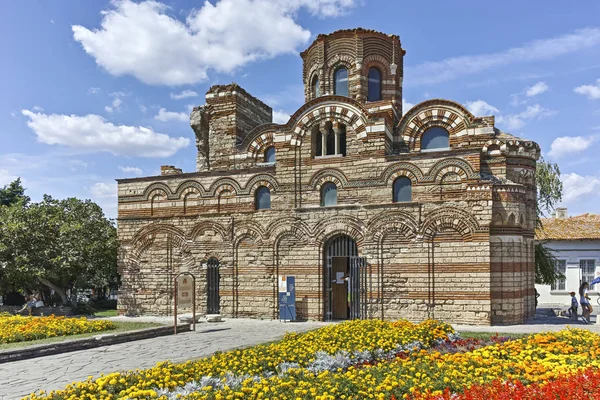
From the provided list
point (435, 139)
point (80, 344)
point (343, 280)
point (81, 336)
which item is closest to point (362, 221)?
point (343, 280)

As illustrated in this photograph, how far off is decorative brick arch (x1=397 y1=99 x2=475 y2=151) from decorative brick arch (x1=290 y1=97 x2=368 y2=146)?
2.08 meters

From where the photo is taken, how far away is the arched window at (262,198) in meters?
18.7

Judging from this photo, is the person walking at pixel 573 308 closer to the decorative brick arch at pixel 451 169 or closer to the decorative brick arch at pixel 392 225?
the decorative brick arch at pixel 451 169

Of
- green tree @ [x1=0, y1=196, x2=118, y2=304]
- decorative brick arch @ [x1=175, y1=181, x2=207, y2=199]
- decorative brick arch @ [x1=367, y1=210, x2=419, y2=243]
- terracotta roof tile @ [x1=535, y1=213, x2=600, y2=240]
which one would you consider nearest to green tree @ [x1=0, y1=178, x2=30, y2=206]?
green tree @ [x1=0, y1=196, x2=118, y2=304]

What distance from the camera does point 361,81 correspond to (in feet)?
69.4

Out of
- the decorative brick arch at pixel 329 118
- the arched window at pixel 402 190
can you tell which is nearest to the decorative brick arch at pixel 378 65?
the decorative brick arch at pixel 329 118

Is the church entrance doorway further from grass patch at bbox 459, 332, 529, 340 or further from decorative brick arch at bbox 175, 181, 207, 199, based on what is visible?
decorative brick arch at bbox 175, 181, 207, 199

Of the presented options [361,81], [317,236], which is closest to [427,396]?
[317,236]

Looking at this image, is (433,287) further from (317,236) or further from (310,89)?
(310,89)

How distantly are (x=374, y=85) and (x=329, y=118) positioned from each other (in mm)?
4739

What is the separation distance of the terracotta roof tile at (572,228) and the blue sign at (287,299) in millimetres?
16169

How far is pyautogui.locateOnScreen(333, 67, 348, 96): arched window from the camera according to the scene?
21.6 metres

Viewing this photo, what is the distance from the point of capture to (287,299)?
17.4 metres

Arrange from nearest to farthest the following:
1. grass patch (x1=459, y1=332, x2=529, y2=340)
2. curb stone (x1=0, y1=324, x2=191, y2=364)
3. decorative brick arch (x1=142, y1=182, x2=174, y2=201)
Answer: curb stone (x1=0, y1=324, x2=191, y2=364) < grass patch (x1=459, y1=332, x2=529, y2=340) < decorative brick arch (x1=142, y1=182, x2=174, y2=201)
